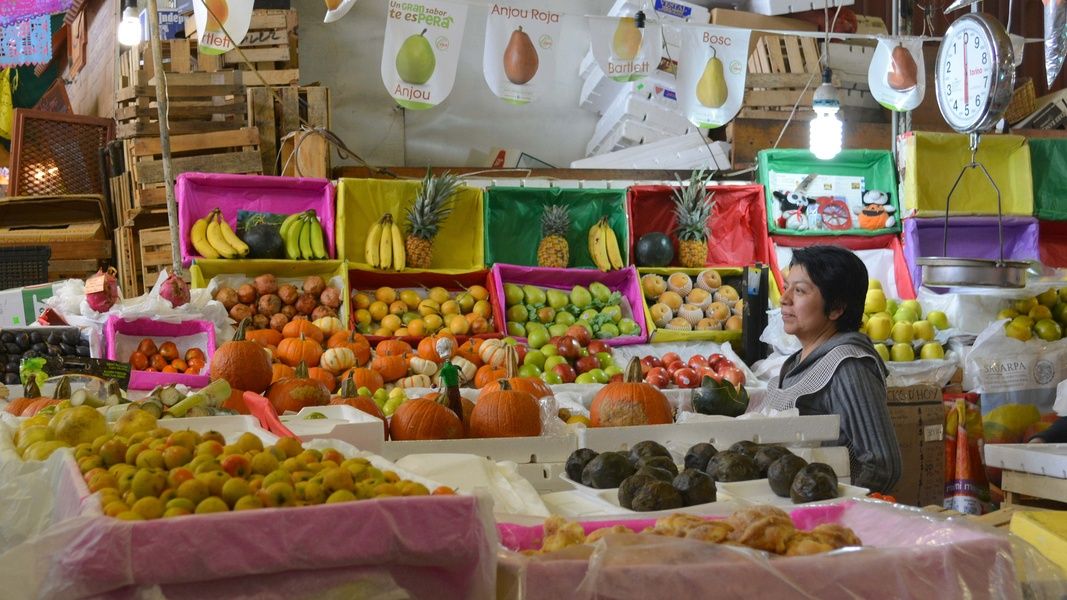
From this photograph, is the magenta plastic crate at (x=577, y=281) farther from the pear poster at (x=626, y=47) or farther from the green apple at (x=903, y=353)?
the green apple at (x=903, y=353)

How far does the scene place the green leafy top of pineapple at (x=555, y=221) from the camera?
718 centimetres

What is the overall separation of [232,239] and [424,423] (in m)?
3.70

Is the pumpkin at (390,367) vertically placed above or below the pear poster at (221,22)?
below

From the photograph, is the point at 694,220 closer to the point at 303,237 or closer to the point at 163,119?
the point at 303,237

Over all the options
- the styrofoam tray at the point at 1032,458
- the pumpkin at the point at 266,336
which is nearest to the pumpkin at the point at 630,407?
the styrofoam tray at the point at 1032,458

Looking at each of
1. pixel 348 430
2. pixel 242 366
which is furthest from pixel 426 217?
pixel 348 430

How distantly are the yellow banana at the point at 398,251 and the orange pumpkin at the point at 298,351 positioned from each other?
0.98 m

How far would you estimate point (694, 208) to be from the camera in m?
7.34

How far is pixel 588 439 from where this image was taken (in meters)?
3.12

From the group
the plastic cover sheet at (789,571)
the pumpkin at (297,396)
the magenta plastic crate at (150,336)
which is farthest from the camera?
the magenta plastic crate at (150,336)

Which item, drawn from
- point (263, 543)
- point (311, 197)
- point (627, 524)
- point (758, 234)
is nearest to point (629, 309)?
point (758, 234)

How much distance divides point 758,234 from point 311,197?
3073 mm

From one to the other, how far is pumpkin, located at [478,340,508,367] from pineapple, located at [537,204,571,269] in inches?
38.4

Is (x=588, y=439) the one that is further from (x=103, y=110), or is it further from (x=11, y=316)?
(x=103, y=110)
